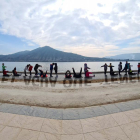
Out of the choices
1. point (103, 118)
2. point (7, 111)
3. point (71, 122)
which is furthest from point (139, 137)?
point (7, 111)

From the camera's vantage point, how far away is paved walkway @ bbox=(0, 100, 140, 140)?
305 cm

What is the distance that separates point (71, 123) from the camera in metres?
3.65

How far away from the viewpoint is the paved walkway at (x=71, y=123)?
3.05 meters

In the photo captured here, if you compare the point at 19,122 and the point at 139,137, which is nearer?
the point at 139,137

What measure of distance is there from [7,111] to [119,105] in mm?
5012

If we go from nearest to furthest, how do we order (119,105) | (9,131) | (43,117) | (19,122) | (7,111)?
(9,131), (19,122), (43,117), (7,111), (119,105)

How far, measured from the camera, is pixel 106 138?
295cm

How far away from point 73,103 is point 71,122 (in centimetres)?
163

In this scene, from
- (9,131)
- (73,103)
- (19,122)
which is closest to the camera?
(9,131)

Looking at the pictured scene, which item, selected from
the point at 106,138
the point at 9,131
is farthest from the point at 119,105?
the point at 9,131

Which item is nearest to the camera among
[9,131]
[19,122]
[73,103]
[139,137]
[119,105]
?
[139,137]

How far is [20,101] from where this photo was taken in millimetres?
5516

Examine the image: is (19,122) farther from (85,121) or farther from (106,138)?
(106,138)

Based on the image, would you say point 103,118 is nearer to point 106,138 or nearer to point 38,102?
point 106,138
